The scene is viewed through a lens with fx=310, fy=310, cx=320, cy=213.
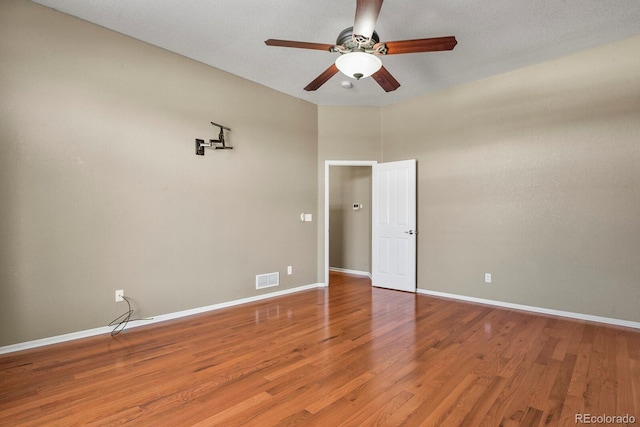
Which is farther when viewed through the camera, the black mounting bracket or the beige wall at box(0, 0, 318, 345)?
the black mounting bracket

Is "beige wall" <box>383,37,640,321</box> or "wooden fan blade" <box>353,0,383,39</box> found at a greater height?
"wooden fan blade" <box>353,0,383,39</box>

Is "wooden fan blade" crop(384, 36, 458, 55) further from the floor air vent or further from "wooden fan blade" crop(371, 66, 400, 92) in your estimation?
the floor air vent

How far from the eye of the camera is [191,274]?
3844 millimetres

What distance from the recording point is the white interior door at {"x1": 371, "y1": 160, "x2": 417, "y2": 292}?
16.6ft

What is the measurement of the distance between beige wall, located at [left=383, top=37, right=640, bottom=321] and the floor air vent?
2.30 m

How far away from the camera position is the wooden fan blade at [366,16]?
2.03 meters

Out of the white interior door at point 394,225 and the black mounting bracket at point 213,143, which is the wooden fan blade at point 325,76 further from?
the white interior door at point 394,225

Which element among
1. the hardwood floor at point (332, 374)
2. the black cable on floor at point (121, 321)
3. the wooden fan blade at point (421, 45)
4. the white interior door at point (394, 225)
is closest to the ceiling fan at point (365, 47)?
the wooden fan blade at point (421, 45)

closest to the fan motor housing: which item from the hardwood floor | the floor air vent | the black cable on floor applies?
the hardwood floor

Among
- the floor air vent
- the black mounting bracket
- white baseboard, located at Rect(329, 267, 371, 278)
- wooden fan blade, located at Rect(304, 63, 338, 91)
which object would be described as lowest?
white baseboard, located at Rect(329, 267, 371, 278)

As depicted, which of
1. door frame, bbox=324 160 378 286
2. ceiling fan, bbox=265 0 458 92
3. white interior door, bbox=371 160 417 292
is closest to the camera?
ceiling fan, bbox=265 0 458 92

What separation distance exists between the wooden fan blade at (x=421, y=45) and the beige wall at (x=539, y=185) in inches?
94.4

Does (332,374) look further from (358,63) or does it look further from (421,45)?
(421,45)

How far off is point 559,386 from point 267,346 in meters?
2.29
